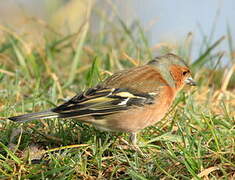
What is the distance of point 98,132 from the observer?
481cm

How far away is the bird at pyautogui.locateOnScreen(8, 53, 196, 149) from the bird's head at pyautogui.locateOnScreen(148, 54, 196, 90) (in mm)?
122

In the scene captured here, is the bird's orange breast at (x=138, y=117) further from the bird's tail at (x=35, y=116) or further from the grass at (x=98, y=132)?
the bird's tail at (x=35, y=116)

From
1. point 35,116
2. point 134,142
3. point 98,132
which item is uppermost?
point 35,116

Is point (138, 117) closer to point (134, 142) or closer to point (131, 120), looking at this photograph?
point (131, 120)

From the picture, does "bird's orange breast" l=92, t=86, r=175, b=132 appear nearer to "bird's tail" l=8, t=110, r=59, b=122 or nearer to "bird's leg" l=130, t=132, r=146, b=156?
"bird's leg" l=130, t=132, r=146, b=156

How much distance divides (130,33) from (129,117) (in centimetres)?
302

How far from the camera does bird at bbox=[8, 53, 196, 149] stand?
176 inches

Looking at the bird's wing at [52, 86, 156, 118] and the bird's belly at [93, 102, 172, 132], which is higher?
the bird's wing at [52, 86, 156, 118]

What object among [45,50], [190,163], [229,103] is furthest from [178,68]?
[45,50]

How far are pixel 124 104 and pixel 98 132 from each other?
0.38 m

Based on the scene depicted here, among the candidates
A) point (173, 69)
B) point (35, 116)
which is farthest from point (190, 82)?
point (35, 116)

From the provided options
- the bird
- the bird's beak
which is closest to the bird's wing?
the bird

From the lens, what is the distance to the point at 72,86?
258 inches

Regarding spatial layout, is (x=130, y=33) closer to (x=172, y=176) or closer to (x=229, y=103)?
(x=229, y=103)
